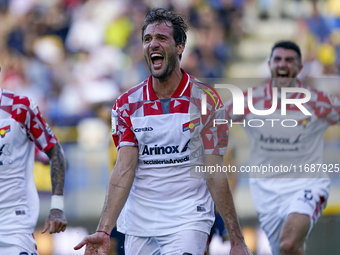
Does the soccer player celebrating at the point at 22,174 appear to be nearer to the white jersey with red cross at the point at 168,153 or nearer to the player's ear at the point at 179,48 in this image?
the white jersey with red cross at the point at 168,153

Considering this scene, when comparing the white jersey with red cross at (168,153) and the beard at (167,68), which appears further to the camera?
the beard at (167,68)

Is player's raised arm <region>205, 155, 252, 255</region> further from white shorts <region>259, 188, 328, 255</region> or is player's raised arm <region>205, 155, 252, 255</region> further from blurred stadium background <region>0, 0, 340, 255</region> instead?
blurred stadium background <region>0, 0, 340, 255</region>

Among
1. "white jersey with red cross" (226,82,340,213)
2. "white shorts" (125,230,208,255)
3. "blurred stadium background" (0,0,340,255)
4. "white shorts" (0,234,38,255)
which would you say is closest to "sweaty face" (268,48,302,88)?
"white jersey with red cross" (226,82,340,213)

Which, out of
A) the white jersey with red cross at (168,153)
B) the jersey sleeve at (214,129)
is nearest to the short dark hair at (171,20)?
the white jersey with red cross at (168,153)

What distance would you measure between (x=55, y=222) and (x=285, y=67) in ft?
9.94

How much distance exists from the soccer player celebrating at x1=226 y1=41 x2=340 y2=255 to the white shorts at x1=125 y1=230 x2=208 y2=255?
5.54 ft

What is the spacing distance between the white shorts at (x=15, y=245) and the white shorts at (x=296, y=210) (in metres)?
2.51

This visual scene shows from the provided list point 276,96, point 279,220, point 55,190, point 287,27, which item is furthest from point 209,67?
point 55,190

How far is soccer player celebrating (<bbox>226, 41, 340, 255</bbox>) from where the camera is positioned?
5113mm

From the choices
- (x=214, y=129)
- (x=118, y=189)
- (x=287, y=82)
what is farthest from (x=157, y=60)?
(x=287, y=82)

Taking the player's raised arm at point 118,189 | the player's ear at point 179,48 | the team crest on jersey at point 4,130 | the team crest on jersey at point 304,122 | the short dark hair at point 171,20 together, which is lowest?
the player's raised arm at point 118,189

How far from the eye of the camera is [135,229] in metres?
3.69

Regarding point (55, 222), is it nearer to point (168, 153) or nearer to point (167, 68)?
point (168, 153)

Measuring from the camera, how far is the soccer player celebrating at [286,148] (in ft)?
16.8
